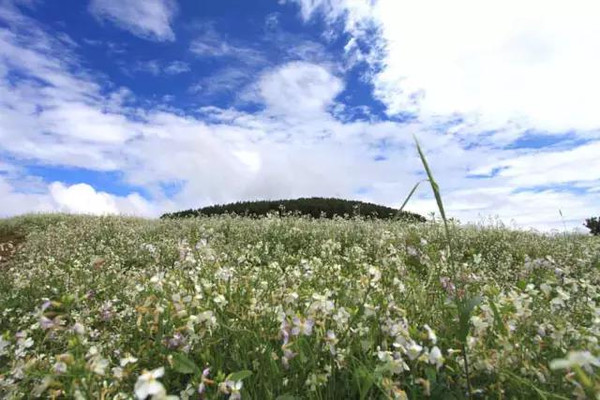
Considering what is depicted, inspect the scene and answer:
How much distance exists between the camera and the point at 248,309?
3740 mm

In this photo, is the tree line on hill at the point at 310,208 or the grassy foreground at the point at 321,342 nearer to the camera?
the grassy foreground at the point at 321,342

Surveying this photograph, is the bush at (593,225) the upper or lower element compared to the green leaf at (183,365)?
upper

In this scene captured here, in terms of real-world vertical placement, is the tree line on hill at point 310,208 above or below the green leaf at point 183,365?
above

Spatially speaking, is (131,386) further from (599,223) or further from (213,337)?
(599,223)

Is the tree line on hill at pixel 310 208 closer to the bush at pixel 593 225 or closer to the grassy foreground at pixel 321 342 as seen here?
the bush at pixel 593 225

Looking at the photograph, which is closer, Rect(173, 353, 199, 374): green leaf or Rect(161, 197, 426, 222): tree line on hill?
Rect(173, 353, 199, 374): green leaf

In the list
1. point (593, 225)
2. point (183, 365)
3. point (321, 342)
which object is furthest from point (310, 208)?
point (183, 365)

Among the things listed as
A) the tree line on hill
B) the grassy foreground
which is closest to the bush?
the tree line on hill

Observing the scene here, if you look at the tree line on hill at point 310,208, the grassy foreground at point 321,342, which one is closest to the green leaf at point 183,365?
the grassy foreground at point 321,342

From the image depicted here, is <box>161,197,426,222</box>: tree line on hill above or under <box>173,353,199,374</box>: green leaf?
above

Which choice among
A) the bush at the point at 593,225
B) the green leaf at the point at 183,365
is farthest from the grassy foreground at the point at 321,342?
the bush at the point at 593,225

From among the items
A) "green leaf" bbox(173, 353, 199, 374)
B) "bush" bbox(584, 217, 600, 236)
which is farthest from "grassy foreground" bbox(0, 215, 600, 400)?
"bush" bbox(584, 217, 600, 236)

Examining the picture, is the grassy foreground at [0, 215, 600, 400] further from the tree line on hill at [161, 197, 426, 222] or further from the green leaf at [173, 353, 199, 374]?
the tree line on hill at [161, 197, 426, 222]

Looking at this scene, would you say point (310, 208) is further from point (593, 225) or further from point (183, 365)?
point (183, 365)
